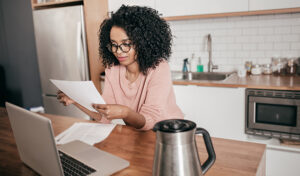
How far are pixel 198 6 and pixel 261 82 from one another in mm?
1023

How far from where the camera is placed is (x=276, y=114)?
233cm

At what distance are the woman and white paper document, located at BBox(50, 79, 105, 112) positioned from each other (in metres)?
0.25

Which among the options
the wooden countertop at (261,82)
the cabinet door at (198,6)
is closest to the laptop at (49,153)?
the wooden countertop at (261,82)

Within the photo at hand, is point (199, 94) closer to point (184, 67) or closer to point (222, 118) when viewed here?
point (222, 118)

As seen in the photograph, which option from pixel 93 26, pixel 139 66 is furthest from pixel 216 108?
pixel 93 26

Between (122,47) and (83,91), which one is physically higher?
(122,47)

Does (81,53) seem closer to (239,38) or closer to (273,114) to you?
(239,38)

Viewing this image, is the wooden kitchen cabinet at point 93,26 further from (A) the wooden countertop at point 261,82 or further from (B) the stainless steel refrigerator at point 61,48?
(A) the wooden countertop at point 261,82

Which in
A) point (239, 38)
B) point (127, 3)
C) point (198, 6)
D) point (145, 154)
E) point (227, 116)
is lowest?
point (227, 116)

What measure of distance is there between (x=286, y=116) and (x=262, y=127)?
22cm

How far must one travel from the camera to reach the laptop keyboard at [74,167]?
92 cm

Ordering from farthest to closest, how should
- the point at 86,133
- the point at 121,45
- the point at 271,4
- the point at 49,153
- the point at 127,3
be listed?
the point at 127,3 → the point at 271,4 → the point at 121,45 → the point at 86,133 → the point at 49,153

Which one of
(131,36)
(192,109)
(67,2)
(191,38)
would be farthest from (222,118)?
(67,2)

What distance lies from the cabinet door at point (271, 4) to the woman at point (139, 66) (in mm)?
1224
